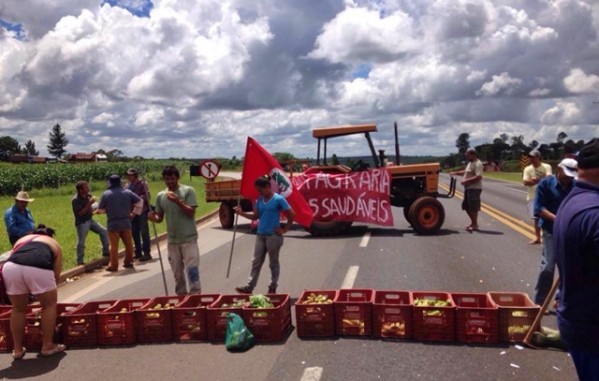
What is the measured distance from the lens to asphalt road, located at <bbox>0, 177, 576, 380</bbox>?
545 centimetres

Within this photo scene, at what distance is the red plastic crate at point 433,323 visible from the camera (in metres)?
6.13

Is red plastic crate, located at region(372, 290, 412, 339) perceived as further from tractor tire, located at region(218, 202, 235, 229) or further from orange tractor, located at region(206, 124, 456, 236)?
tractor tire, located at region(218, 202, 235, 229)

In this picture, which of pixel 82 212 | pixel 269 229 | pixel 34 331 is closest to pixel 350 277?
pixel 269 229

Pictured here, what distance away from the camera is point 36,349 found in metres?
6.59

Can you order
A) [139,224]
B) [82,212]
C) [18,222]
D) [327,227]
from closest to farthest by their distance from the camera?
[18,222], [82,212], [139,224], [327,227]

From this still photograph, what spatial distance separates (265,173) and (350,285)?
2.20m

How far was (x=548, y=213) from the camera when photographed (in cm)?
675

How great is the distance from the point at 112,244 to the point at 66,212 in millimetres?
15183

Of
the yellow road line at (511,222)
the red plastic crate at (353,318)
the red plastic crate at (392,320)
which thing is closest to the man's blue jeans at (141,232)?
the red plastic crate at (353,318)

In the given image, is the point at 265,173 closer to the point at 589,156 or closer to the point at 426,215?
the point at 589,156

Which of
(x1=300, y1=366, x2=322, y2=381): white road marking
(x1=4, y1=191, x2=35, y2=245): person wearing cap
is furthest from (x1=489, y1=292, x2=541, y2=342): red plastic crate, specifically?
(x1=4, y1=191, x2=35, y2=245): person wearing cap

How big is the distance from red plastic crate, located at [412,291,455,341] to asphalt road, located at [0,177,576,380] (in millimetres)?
124

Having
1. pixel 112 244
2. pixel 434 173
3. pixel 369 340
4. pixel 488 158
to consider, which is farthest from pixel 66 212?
pixel 488 158

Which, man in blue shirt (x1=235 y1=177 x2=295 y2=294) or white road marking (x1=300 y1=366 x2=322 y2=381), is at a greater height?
man in blue shirt (x1=235 y1=177 x2=295 y2=294)
